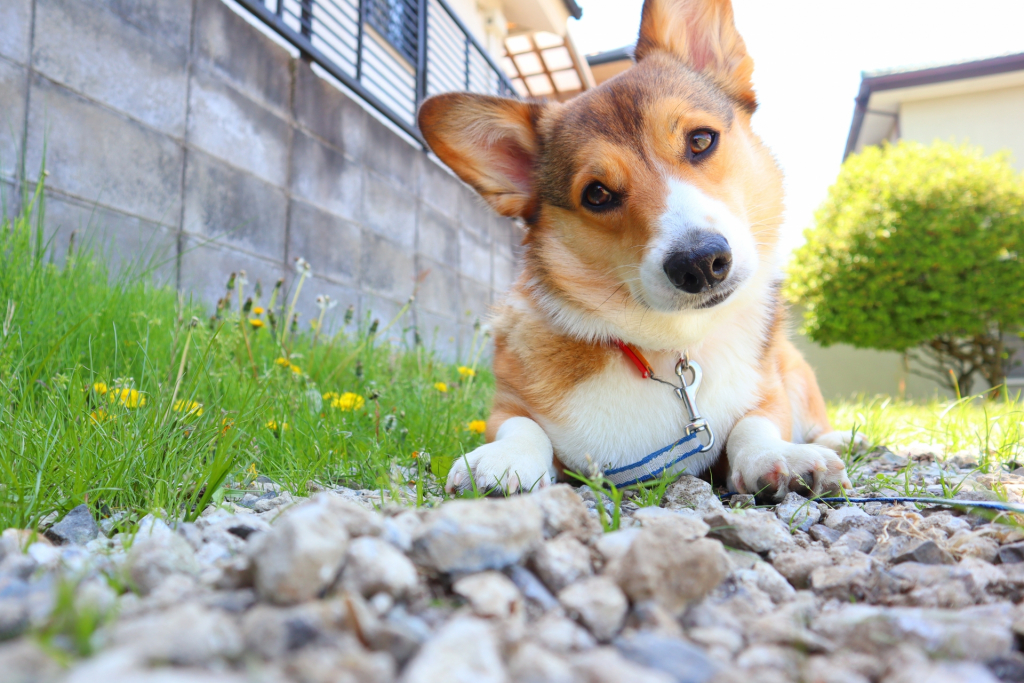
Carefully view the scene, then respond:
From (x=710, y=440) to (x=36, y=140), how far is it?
3.19 metres

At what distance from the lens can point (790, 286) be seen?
10.7 m

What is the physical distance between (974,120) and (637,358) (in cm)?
1457

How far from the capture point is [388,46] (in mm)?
6406

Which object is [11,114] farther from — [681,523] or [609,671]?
[609,671]

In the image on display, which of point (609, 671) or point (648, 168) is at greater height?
point (648, 168)

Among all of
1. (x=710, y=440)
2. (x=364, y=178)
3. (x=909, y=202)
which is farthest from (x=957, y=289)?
(x=710, y=440)

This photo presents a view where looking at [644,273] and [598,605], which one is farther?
[644,273]

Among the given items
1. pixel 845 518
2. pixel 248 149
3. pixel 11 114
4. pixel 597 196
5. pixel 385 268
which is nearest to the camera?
pixel 845 518

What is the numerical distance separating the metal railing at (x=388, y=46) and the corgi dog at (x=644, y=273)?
8.27 feet

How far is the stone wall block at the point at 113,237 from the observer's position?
9.35 feet

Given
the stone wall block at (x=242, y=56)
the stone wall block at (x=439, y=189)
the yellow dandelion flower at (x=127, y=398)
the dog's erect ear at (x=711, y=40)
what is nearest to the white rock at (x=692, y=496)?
the yellow dandelion flower at (x=127, y=398)

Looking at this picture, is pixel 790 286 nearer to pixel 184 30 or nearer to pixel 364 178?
pixel 364 178

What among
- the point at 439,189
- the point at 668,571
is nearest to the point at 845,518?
the point at 668,571

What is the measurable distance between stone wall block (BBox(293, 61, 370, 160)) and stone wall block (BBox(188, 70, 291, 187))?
30cm
